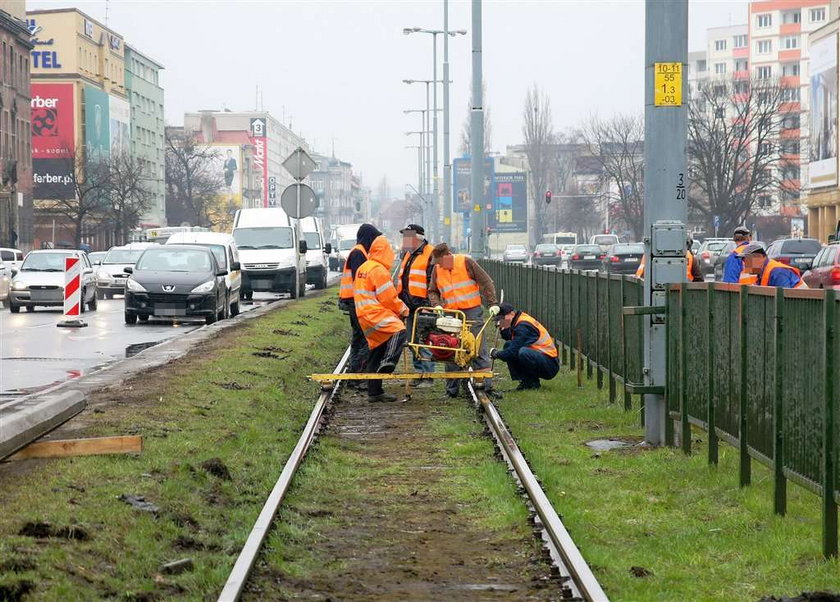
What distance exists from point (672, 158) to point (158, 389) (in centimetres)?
619

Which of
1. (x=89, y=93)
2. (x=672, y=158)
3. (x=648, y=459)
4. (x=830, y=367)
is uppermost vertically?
(x=89, y=93)

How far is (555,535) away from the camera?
7.96 metres

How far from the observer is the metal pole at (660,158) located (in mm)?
12055

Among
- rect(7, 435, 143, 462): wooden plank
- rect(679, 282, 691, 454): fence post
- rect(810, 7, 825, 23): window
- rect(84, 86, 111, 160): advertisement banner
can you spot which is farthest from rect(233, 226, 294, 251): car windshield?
rect(810, 7, 825, 23): window

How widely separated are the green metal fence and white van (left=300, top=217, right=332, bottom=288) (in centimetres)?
3687

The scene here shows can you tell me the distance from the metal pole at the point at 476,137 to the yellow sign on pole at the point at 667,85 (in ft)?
77.4

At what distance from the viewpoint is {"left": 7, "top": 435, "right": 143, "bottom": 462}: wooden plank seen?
10.2 meters

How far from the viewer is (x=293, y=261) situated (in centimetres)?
4369

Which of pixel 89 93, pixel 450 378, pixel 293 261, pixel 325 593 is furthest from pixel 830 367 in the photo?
pixel 89 93

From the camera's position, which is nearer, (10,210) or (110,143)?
(10,210)

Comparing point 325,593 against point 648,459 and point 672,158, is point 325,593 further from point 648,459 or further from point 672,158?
point 672,158

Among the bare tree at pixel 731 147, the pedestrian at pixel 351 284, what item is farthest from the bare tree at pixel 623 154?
the pedestrian at pixel 351 284

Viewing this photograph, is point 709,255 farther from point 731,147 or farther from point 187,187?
point 187,187

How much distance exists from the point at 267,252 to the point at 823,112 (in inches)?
2141
